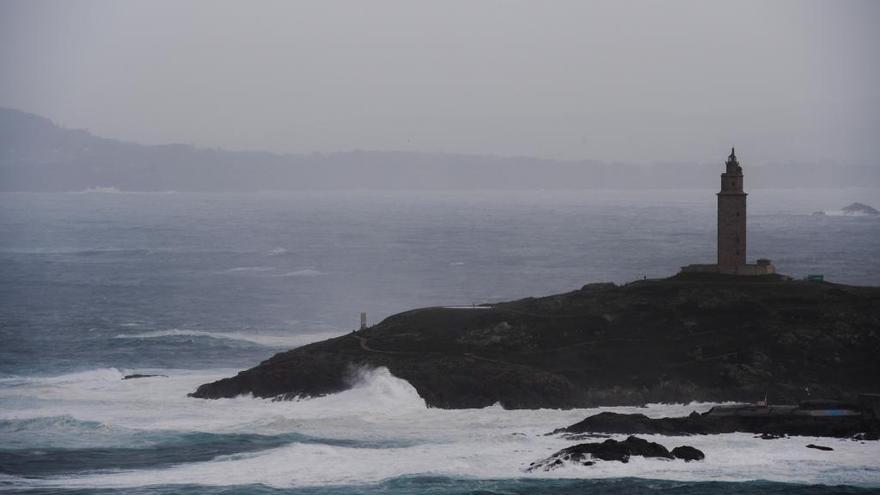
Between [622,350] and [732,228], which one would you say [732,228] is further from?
[622,350]

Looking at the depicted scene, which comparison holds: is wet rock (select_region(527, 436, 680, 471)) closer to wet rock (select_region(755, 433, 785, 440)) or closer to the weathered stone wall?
wet rock (select_region(755, 433, 785, 440))

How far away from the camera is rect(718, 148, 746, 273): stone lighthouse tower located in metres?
117

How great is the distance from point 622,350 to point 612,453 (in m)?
23.3

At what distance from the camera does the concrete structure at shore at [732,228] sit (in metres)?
Result: 117

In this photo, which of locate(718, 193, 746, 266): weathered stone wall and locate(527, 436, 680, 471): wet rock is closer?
locate(527, 436, 680, 471): wet rock

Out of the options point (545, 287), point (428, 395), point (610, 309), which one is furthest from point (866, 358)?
point (545, 287)

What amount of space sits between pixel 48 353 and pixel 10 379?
16254 millimetres

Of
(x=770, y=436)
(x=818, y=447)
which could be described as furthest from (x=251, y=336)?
(x=818, y=447)

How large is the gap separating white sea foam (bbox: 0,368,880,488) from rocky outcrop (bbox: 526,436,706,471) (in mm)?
675

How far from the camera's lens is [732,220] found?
116938 millimetres

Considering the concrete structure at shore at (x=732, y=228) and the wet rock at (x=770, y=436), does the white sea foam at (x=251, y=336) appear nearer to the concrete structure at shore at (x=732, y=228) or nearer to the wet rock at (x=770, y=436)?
the concrete structure at shore at (x=732, y=228)

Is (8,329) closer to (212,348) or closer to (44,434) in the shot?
(212,348)

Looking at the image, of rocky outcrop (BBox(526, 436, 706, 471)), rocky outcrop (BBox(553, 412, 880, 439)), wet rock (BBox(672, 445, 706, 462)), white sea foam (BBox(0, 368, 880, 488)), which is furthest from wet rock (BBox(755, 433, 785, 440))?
rocky outcrop (BBox(526, 436, 706, 471))

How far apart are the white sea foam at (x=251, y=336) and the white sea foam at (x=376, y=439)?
80.5 ft
